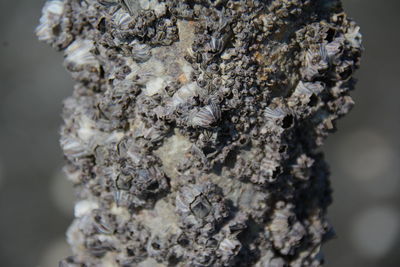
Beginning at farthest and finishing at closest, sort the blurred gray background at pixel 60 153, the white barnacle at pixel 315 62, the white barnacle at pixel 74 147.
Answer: the blurred gray background at pixel 60 153
the white barnacle at pixel 74 147
the white barnacle at pixel 315 62

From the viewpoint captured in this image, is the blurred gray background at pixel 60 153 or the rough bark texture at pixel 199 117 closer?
the rough bark texture at pixel 199 117

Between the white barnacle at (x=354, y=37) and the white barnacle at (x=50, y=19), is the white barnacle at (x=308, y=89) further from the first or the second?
the white barnacle at (x=50, y=19)

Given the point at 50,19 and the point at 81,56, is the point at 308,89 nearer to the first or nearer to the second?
the point at 81,56

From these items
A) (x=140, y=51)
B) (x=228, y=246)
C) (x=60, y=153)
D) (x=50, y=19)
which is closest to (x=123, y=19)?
(x=140, y=51)

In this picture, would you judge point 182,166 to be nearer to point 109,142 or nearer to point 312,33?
point 109,142

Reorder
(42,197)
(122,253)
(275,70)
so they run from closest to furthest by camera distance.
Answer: (275,70) → (122,253) → (42,197)

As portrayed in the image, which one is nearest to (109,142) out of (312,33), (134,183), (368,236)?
(134,183)

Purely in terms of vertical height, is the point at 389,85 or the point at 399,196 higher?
the point at 389,85

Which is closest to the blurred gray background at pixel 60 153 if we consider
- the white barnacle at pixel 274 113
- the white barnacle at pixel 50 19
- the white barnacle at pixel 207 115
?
the white barnacle at pixel 50 19
